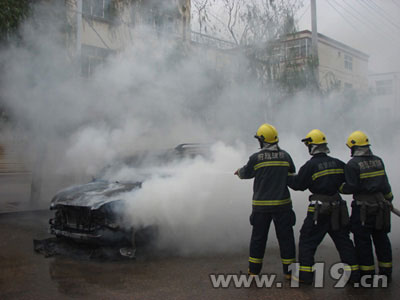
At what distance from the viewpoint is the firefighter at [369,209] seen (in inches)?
173

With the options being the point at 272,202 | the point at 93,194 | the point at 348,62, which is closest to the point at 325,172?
the point at 272,202

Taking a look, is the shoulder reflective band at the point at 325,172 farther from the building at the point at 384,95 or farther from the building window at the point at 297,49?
the building window at the point at 297,49

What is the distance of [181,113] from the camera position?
32.9 feet

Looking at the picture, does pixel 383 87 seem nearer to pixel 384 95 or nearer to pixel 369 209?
pixel 384 95

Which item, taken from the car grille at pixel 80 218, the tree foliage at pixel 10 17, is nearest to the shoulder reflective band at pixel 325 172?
the car grille at pixel 80 218

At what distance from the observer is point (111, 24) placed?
970 cm

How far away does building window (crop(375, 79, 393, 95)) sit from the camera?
470 inches

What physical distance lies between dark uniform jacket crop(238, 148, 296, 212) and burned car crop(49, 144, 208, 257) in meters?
1.80

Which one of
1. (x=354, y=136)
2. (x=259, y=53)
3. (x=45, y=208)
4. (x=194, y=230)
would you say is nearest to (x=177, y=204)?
(x=194, y=230)

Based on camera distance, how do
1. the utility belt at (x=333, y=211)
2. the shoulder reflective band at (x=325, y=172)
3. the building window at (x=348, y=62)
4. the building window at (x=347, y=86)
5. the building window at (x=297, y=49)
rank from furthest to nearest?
the building window at (x=347, y=86) → the building window at (x=297, y=49) → the building window at (x=348, y=62) → the shoulder reflective band at (x=325, y=172) → the utility belt at (x=333, y=211)

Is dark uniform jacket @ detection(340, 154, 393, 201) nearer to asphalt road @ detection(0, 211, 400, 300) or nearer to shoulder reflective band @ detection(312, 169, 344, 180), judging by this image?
shoulder reflective band @ detection(312, 169, 344, 180)

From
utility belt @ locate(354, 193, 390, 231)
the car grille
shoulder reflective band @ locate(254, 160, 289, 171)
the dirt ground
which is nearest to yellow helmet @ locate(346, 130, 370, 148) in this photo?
utility belt @ locate(354, 193, 390, 231)

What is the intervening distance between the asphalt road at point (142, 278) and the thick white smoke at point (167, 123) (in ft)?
2.00

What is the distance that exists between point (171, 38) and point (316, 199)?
613cm
